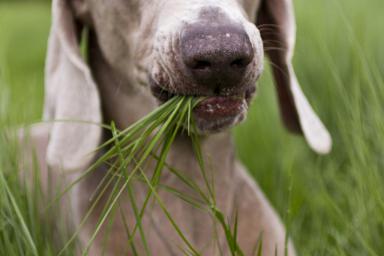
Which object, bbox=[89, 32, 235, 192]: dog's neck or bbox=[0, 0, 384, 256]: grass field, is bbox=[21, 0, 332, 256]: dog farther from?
bbox=[0, 0, 384, 256]: grass field

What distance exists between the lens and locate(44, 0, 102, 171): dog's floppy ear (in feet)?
7.64

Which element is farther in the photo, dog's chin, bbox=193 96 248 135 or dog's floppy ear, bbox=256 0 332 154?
dog's floppy ear, bbox=256 0 332 154

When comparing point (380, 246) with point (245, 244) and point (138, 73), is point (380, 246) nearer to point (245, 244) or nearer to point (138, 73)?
point (245, 244)

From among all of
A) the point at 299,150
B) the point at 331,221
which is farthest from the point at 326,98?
the point at 331,221

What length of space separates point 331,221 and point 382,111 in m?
0.47

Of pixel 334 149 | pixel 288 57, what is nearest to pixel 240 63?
pixel 288 57

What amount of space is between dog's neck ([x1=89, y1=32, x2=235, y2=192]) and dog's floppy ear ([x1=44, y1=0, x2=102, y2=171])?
0.34ft

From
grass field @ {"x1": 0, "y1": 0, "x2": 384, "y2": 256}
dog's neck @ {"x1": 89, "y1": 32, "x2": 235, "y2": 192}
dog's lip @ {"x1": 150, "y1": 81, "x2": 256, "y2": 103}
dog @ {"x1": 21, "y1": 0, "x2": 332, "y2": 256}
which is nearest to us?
dog's lip @ {"x1": 150, "y1": 81, "x2": 256, "y2": 103}

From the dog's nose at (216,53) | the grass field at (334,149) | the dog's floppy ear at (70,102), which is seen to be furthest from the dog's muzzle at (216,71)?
the dog's floppy ear at (70,102)

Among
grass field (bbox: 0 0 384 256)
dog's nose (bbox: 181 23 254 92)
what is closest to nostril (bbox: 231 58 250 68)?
dog's nose (bbox: 181 23 254 92)

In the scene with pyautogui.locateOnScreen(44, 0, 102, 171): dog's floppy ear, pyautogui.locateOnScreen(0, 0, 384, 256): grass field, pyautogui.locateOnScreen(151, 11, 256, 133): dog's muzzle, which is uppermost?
pyautogui.locateOnScreen(151, 11, 256, 133): dog's muzzle

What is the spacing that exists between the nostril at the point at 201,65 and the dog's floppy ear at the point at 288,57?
20.4 inches

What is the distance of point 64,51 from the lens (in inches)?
95.7

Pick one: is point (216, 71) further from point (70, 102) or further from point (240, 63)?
point (70, 102)
